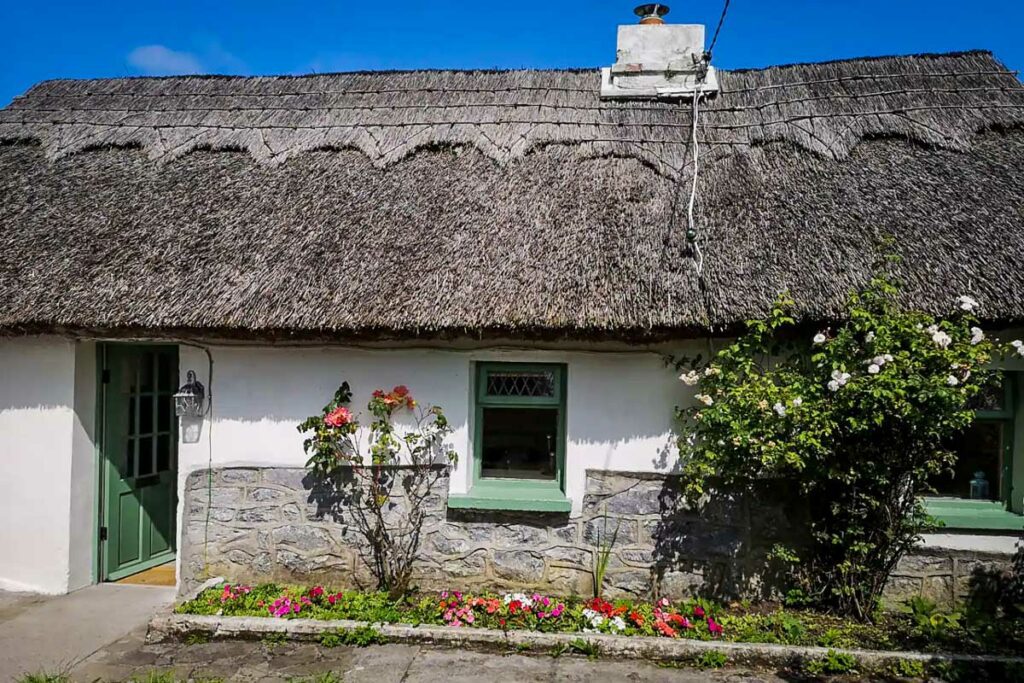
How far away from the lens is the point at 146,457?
615cm

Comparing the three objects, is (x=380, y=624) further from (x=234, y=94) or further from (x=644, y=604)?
(x=234, y=94)

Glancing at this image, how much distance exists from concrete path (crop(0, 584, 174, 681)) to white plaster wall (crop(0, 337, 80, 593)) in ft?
0.73

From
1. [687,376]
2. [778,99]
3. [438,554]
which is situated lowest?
[438,554]

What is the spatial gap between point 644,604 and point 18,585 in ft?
15.7

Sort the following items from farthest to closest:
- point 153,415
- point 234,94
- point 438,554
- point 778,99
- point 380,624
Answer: point 234,94 → point 778,99 → point 153,415 → point 438,554 → point 380,624

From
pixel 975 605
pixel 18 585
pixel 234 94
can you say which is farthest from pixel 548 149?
pixel 18 585

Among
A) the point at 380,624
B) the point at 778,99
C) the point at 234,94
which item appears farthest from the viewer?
the point at 234,94

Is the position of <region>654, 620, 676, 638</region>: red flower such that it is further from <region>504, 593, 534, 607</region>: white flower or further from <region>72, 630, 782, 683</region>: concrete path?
<region>504, 593, 534, 607</region>: white flower

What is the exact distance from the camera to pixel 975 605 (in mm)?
4820

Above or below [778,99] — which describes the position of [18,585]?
below

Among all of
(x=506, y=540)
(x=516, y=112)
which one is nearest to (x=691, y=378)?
(x=506, y=540)

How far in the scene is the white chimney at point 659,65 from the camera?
6930mm

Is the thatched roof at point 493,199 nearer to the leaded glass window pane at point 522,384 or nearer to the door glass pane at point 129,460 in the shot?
the leaded glass window pane at point 522,384

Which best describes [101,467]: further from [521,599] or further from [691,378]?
[691,378]
